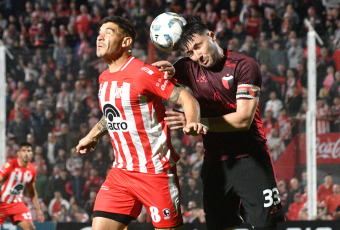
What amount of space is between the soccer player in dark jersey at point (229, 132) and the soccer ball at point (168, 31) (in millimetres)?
159

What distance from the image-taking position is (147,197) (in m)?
4.08

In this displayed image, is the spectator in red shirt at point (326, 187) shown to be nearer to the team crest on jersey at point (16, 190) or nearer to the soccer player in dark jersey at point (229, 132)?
the soccer player in dark jersey at point (229, 132)

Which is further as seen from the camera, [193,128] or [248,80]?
[248,80]

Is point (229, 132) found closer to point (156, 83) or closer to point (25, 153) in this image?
point (156, 83)

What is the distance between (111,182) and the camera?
421cm

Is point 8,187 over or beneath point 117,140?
beneath

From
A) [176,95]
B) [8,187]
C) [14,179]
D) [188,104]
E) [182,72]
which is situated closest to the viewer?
[188,104]

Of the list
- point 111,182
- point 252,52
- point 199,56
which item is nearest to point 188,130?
point 199,56

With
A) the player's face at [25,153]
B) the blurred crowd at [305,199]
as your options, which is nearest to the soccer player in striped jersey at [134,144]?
the blurred crowd at [305,199]

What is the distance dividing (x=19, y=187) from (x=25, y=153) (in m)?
1.10

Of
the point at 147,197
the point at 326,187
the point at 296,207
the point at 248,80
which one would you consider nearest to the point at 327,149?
the point at 326,187

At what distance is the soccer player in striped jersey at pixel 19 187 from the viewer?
796cm

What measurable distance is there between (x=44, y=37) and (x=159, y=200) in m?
8.99

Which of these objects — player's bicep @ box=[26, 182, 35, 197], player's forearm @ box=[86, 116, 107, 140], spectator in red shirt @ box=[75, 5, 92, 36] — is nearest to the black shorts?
player's forearm @ box=[86, 116, 107, 140]
